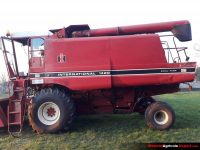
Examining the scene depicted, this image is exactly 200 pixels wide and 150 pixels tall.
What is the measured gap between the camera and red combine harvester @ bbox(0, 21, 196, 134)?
9.25 metres

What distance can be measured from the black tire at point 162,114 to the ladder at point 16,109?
349 cm

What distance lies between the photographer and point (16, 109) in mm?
9531

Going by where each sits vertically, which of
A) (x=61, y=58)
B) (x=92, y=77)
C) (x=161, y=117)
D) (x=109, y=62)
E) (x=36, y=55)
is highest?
(x=36, y=55)

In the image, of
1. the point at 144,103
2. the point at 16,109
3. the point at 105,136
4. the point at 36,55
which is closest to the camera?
the point at 105,136

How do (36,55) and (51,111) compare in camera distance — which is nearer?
(51,111)

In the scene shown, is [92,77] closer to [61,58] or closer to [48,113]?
[61,58]

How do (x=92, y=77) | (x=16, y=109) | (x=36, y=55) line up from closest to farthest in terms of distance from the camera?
(x=92, y=77) < (x=16, y=109) < (x=36, y=55)

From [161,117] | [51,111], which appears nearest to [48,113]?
[51,111]

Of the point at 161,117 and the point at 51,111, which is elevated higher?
the point at 51,111

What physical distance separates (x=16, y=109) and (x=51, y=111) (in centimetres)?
102

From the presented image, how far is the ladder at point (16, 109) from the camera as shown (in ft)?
30.6

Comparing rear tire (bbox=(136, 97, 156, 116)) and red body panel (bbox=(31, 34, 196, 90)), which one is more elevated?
red body panel (bbox=(31, 34, 196, 90))

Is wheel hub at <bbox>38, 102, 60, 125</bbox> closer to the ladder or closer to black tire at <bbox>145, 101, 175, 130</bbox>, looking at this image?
the ladder

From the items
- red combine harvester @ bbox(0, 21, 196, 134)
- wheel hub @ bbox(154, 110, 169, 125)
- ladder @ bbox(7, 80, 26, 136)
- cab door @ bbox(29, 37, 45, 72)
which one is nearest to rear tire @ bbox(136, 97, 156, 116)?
red combine harvester @ bbox(0, 21, 196, 134)
